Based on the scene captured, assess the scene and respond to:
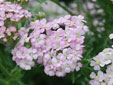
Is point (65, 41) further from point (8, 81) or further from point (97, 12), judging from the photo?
point (97, 12)

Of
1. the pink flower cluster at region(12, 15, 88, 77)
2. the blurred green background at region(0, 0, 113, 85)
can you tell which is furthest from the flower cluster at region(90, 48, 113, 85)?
the blurred green background at region(0, 0, 113, 85)

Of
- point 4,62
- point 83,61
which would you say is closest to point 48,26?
point 83,61

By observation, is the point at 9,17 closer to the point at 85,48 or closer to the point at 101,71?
the point at 101,71

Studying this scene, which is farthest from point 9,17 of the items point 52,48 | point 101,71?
point 101,71

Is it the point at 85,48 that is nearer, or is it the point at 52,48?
the point at 52,48

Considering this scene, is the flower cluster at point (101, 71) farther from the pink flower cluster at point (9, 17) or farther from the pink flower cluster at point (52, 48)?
the pink flower cluster at point (9, 17)

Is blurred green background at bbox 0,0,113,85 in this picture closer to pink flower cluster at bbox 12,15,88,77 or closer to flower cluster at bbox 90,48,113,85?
pink flower cluster at bbox 12,15,88,77

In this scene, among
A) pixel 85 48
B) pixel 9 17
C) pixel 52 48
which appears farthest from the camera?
pixel 85 48
